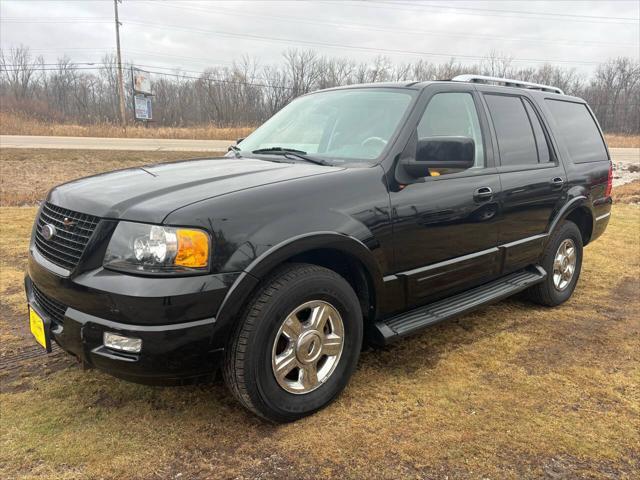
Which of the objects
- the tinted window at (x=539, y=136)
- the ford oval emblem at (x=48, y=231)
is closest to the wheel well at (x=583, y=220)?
the tinted window at (x=539, y=136)

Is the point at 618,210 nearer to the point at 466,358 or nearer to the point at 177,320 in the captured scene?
the point at 466,358

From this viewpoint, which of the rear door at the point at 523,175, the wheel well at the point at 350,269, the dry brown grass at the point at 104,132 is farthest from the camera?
the dry brown grass at the point at 104,132

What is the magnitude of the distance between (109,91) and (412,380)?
57.4 meters

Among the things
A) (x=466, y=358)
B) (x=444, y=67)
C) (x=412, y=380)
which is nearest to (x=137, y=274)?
(x=412, y=380)

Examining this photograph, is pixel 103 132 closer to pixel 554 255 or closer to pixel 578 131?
pixel 578 131

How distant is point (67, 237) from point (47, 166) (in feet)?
46.1

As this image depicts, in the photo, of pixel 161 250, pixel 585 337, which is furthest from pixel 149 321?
pixel 585 337

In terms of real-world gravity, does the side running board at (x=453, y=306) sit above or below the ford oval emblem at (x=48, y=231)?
below

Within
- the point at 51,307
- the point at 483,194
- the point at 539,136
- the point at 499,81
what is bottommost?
the point at 51,307

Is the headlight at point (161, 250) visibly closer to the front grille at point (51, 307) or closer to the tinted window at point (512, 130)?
the front grille at point (51, 307)

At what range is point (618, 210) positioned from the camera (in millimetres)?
9734

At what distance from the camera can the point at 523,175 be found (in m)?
3.85

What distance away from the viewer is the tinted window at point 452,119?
3.27 meters

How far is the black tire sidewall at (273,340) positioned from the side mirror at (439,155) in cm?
83
